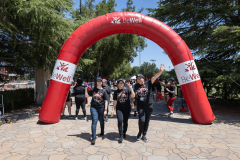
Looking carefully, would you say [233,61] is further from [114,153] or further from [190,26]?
[114,153]

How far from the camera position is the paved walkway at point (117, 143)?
143 inches

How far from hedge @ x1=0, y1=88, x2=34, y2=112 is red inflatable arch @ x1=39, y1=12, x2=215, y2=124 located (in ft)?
12.1

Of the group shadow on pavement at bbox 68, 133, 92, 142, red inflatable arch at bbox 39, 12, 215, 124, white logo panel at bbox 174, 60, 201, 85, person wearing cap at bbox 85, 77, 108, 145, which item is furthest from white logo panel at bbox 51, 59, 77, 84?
white logo panel at bbox 174, 60, 201, 85

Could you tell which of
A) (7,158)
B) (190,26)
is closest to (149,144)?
(7,158)

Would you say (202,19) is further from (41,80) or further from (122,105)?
(41,80)

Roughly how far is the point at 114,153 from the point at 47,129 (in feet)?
9.66

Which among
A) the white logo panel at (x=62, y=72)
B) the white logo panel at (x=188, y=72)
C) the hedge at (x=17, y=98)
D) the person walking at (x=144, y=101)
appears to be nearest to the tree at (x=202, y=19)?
the white logo panel at (x=188, y=72)

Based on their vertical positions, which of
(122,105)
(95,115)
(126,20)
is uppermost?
(126,20)

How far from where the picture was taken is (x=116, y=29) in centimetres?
639

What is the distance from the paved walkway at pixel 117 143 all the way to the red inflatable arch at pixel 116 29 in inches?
23.3

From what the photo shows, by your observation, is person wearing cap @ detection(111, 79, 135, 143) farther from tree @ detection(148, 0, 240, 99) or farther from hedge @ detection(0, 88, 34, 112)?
hedge @ detection(0, 88, 34, 112)

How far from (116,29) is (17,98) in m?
7.12

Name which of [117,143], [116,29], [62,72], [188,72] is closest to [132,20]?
[116,29]

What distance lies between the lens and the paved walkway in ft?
11.9
